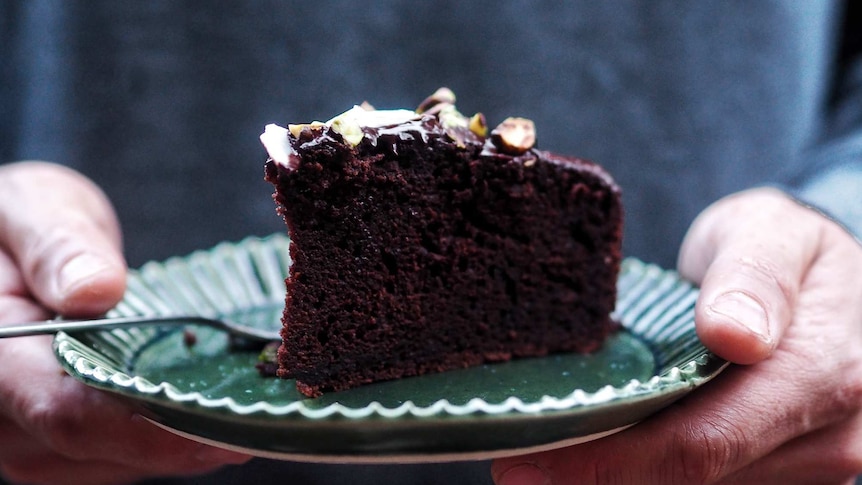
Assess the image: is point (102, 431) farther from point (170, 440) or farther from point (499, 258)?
point (499, 258)

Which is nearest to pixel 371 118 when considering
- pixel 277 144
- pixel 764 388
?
pixel 277 144

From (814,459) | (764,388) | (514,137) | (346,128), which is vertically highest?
(514,137)

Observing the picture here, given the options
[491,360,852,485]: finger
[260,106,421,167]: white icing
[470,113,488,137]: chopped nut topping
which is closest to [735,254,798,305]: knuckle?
[491,360,852,485]: finger

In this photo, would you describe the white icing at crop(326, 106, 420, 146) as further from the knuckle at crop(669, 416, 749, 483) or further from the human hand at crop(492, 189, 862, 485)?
the knuckle at crop(669, 416, 749, 483)

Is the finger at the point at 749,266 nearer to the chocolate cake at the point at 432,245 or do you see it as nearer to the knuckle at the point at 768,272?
the knuckle at the point at 768,272

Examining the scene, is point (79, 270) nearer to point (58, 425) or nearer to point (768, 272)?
point (58, 425)

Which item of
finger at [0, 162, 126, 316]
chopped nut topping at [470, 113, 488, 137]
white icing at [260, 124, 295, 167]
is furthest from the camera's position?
chopped nut topping at [470, 113, 488, 137]
